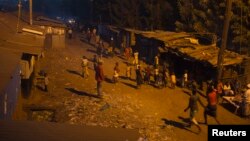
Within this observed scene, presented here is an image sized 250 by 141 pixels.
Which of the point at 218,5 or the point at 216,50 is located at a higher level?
the point at 218,5

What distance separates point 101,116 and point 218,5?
20.2m

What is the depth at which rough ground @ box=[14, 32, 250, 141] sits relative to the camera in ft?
50.1

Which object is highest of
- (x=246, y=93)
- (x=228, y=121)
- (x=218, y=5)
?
(x=218, y=5)

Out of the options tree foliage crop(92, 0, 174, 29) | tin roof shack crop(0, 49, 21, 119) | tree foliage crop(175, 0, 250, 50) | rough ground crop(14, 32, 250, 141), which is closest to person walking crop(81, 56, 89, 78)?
rough ground crop(14, 32, 250, 141)

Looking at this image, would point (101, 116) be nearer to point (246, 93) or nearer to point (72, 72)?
point (246, 93)

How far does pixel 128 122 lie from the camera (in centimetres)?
1557

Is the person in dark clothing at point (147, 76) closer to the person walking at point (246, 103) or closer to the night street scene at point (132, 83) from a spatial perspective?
the night street scene at point (132, 83)

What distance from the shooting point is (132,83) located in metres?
23.7

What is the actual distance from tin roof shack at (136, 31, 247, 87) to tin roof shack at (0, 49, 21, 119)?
1375 cm

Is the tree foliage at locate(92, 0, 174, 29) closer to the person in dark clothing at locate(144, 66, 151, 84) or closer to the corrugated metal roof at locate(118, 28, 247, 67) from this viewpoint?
the corrugated metal roof at locate(118, 28, 247, 67)

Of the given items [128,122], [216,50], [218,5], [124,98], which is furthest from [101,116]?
[218,5]

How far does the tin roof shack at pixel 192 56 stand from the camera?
23391 mm

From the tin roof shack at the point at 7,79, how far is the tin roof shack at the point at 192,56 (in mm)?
13749

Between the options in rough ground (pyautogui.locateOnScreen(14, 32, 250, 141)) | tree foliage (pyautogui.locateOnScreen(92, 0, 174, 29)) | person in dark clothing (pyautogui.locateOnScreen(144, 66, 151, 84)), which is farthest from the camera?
tree foliage (pyautogui.locateOnScreen(92, 0, 174, 29))
